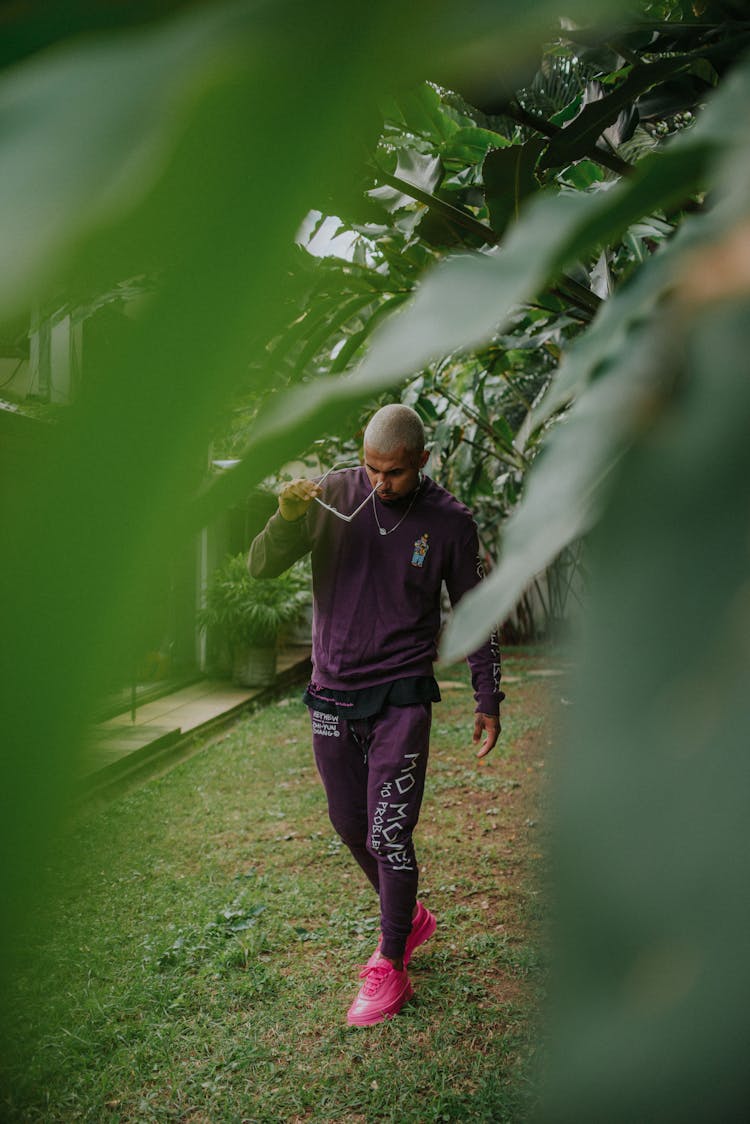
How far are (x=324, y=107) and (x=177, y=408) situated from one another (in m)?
0.04

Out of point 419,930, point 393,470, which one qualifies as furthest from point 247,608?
point 393,470

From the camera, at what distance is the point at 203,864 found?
2826mm

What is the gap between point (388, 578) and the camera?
6.44ft

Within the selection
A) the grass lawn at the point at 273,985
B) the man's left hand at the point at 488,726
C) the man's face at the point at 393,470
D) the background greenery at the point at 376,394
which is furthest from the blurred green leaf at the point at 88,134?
the man's left hand at the point at 488,726

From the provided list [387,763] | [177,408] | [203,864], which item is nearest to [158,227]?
[177,408]

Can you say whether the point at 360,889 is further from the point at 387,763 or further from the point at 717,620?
the point at 717,620

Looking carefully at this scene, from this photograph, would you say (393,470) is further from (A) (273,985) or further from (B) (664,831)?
(B) (664,831)

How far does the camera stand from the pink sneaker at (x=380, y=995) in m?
1.90

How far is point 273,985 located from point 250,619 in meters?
3.45

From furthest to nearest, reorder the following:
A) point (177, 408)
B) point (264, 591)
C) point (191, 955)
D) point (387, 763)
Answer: point (264, 591) → point (191, 955) → point (387, 763) → point (177, 408)

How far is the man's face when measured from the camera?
183 cm

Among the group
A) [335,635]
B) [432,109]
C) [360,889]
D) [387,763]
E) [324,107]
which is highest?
[432,109]

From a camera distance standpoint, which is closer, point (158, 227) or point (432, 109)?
point (158, 227)

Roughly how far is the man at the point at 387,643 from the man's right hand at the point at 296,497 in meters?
0.17
